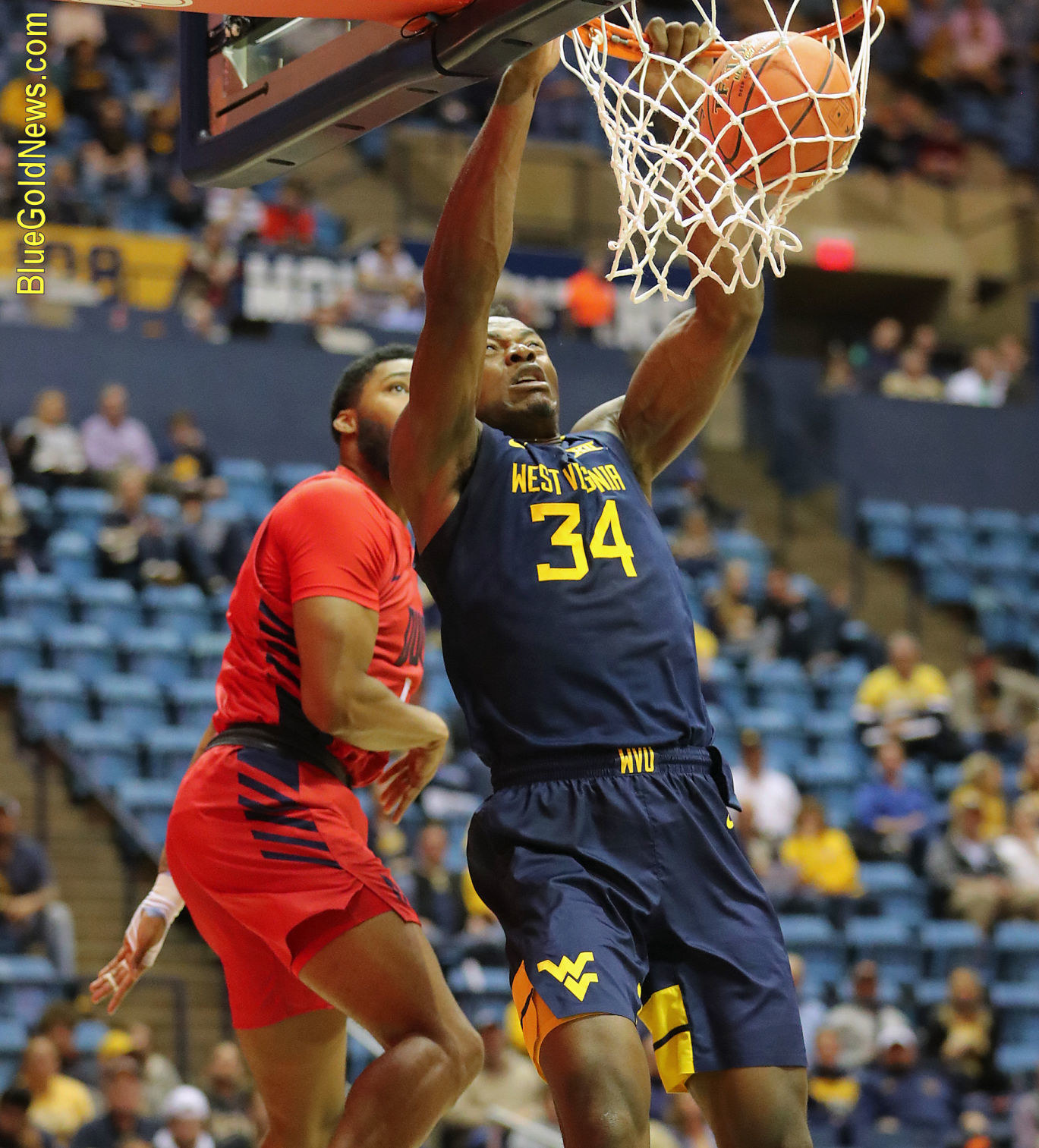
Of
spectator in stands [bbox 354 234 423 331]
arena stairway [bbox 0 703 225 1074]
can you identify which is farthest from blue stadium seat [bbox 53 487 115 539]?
spectator in stands [bbox 354 234 423 331]

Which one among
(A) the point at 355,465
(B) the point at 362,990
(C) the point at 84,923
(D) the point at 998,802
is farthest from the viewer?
(D) the point at 998,802

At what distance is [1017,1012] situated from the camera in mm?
12461

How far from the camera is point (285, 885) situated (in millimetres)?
4570

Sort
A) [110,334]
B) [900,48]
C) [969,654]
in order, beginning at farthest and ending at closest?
[900,48] → [969,654] → [110,334]

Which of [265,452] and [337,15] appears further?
[265,452]

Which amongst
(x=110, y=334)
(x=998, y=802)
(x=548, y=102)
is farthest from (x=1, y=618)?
(x=548, y=102)

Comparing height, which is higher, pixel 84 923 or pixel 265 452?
pixel 265 452

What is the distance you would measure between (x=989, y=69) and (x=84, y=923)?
17.1 metres

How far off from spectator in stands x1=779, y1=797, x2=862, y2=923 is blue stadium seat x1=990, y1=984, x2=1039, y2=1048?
1.12m

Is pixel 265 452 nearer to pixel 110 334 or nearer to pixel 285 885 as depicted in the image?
pixel 110 334

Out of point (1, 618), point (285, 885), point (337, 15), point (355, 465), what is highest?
point (337, 15)

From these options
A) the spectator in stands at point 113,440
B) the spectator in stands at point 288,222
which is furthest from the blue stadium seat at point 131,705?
the spectator in stands at point 288,222

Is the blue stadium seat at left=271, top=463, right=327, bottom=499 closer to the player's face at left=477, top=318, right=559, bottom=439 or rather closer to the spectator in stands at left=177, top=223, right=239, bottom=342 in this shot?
the spectator in stands at left=177, top=223, right=239, bottom=342

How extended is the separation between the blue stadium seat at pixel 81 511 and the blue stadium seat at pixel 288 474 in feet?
5.27
